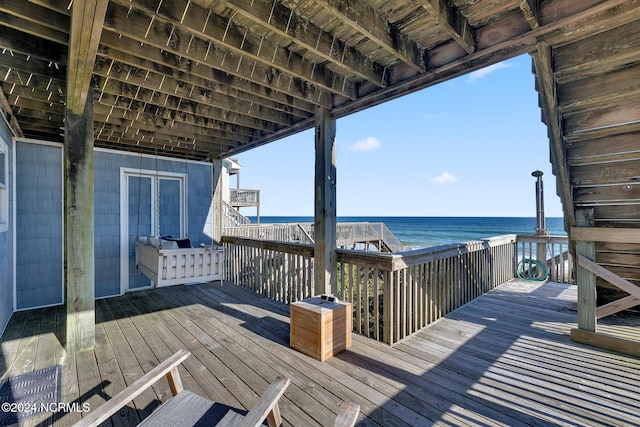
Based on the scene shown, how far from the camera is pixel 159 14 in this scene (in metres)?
1.96

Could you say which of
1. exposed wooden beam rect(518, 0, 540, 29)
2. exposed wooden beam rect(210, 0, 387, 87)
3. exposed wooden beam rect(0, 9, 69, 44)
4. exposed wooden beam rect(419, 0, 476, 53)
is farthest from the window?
exposed wooden beam rect(518, 0, 540, 29)

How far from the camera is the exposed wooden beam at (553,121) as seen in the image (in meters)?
2.22

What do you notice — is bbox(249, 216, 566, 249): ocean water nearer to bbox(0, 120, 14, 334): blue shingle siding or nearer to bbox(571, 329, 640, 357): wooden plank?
bbox(571, 329, 640, 357): wooden plank

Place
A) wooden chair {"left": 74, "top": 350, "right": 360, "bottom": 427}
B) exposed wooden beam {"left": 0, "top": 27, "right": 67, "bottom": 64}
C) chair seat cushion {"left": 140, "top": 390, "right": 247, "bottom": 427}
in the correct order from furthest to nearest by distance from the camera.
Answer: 1. exposed wooden beam {"left": 0, "top": 27, "right": 67, "bottom": 64}
2. chair seat cushion {"left": 140, "top": 390, "right": 247, "bottom": 427}
3. wooden chair {"left": 74, "top": 350, "right": 360, "bottom": 427}

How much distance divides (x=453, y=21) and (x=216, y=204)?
5.45 m

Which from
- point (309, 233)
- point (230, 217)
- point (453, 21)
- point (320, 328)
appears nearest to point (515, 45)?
point (453, 21)

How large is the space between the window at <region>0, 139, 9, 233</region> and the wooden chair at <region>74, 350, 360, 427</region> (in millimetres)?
3301

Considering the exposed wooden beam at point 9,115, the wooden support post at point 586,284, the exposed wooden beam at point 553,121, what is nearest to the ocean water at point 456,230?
the wooden support post at point 586,284

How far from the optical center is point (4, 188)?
12.0ft

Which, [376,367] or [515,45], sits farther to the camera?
[376,367]

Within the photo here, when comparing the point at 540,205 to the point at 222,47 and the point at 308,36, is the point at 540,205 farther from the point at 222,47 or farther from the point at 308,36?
the point at 222,47

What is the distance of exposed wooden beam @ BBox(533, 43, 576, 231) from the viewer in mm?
2219

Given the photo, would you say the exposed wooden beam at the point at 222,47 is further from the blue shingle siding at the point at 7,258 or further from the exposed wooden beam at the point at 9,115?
the blue shingle siding at the point at 7,258

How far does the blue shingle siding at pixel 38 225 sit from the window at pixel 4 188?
67cm
